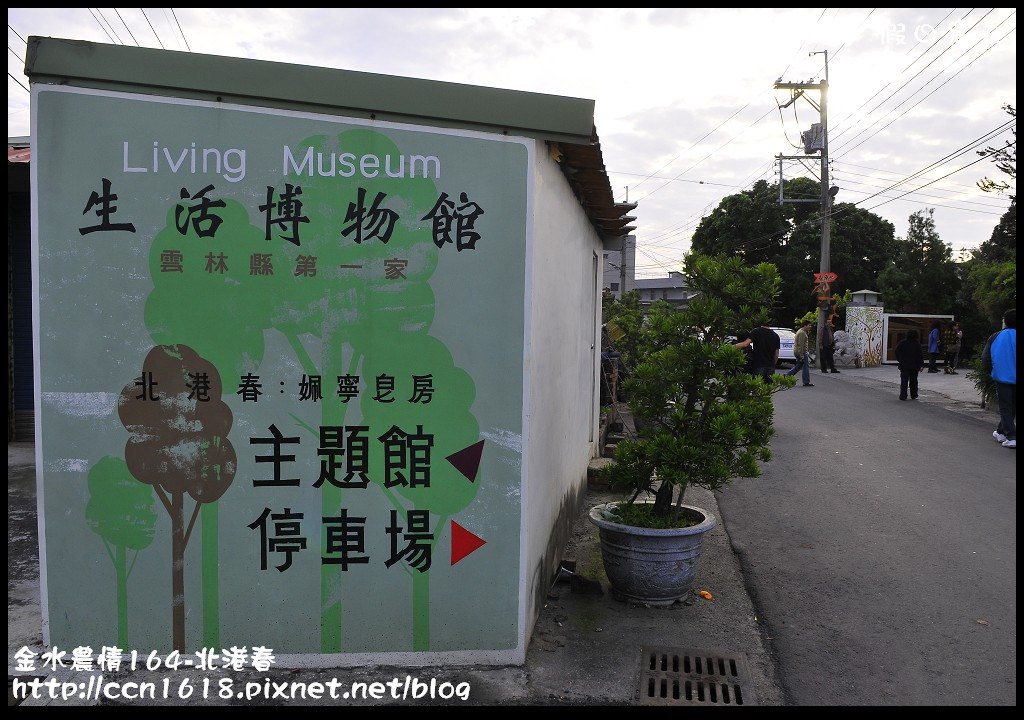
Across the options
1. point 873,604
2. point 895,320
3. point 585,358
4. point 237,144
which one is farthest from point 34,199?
point 895,320

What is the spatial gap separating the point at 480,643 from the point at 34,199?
3.26m

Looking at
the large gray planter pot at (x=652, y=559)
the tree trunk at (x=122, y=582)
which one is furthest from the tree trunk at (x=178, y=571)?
the large gray planter pot at (x=652, y=559)

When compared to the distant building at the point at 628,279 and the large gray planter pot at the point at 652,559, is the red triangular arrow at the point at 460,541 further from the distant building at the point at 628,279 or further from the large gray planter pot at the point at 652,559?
the distant building at the point at 628,279

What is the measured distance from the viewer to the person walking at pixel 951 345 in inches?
938

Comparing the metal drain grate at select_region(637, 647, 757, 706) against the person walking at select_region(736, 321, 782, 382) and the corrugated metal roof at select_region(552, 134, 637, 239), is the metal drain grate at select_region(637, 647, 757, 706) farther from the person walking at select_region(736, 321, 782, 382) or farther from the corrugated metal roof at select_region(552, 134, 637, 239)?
the person walking at select_region(736, 321, 782, 382)

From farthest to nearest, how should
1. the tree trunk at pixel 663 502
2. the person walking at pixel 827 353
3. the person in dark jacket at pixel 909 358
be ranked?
the person walking at pixel 827 353 < the person in dark jacket at pixel 909 358 < the tree trunk at pixel 663 502

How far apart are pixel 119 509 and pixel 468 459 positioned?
1854 millimetres

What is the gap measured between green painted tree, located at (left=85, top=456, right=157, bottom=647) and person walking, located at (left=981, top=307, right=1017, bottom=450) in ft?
34.4

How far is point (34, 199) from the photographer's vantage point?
395 centimetres

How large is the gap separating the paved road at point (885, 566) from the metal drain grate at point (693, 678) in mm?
250

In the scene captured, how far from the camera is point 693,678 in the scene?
13.6 feet

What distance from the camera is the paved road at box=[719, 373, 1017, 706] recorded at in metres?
4.23

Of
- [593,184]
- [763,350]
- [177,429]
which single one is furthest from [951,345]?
[177,429]

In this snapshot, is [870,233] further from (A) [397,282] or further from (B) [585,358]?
(A) [397,282]
